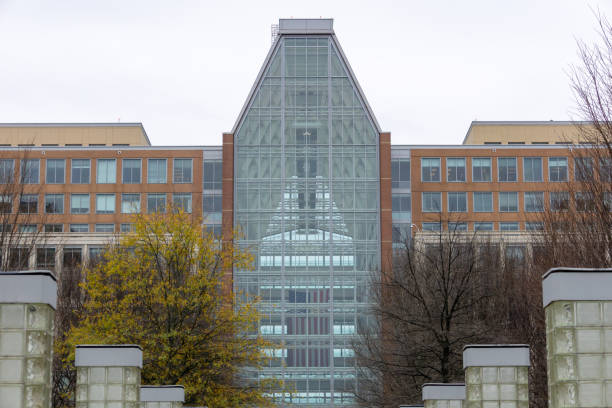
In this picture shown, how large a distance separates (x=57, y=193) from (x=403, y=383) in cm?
6174

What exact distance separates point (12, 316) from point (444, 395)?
18.4 m

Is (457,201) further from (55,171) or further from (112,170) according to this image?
→ (55,171)

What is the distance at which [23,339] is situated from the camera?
1405 centimetres

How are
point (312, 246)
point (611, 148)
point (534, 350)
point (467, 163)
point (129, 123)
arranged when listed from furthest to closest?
point (129, 123) → point (467, 163) → point (312, 246) → point (534, 350) → point (611, 148)

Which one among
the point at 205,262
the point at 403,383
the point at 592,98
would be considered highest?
Result: the point at 592,98

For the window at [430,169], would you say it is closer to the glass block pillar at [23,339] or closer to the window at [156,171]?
the window at [156,171]

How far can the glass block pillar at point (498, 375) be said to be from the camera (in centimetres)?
2464

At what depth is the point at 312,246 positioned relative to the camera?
9738 centimetres

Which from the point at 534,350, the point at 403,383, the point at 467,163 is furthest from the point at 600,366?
the point at 467,163

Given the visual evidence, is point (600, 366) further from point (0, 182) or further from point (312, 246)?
point (312, 246)

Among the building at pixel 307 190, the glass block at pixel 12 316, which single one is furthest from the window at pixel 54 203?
the glass block at pixel 12 316

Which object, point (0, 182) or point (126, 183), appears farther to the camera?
point (126, 183)

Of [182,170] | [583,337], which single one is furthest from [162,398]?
[182,170]

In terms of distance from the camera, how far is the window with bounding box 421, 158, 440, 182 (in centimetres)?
10325
